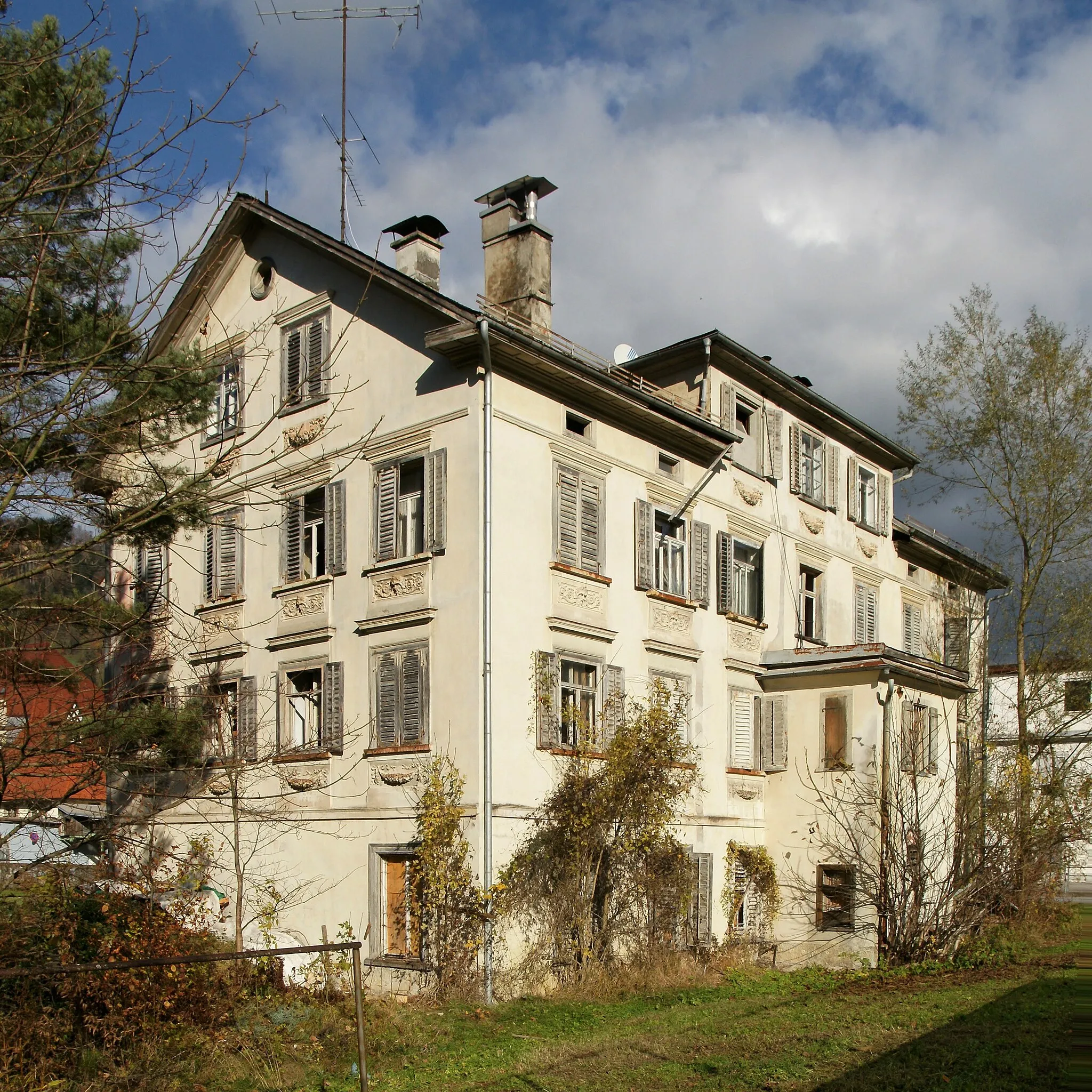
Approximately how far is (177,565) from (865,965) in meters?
14.7

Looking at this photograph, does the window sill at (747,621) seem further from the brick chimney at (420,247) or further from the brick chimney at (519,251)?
the brick chimney at (420,247)

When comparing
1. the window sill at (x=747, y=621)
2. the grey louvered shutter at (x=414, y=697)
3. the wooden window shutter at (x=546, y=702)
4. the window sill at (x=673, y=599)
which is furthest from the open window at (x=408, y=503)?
the window sill at (x=747, y=621)

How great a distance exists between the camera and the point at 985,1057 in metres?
10.5

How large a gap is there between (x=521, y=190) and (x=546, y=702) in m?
9.77

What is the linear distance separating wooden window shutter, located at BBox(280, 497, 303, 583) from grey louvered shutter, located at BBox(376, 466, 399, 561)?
204 cm

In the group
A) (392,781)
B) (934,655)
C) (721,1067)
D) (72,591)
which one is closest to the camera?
(72,591)

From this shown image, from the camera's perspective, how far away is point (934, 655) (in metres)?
31.0

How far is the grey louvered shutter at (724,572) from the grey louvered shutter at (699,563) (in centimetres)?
47

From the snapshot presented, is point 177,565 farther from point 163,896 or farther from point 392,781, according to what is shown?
point 163,896

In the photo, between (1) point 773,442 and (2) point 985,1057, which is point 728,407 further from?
(2) point 985,1057

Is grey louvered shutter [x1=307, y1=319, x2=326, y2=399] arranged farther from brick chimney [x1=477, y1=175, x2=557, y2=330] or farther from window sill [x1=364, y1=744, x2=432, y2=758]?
window sill [x1=364, y1=744, x2=432, y2=758]

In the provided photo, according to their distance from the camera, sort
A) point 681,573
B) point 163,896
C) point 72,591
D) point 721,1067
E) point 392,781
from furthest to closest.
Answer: point 681,573, point 392,781, point 163,896, point 721,1067, point 72,591

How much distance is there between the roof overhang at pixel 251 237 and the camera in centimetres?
1759

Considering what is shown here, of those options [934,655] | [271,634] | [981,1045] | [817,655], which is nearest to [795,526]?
[817,655]
